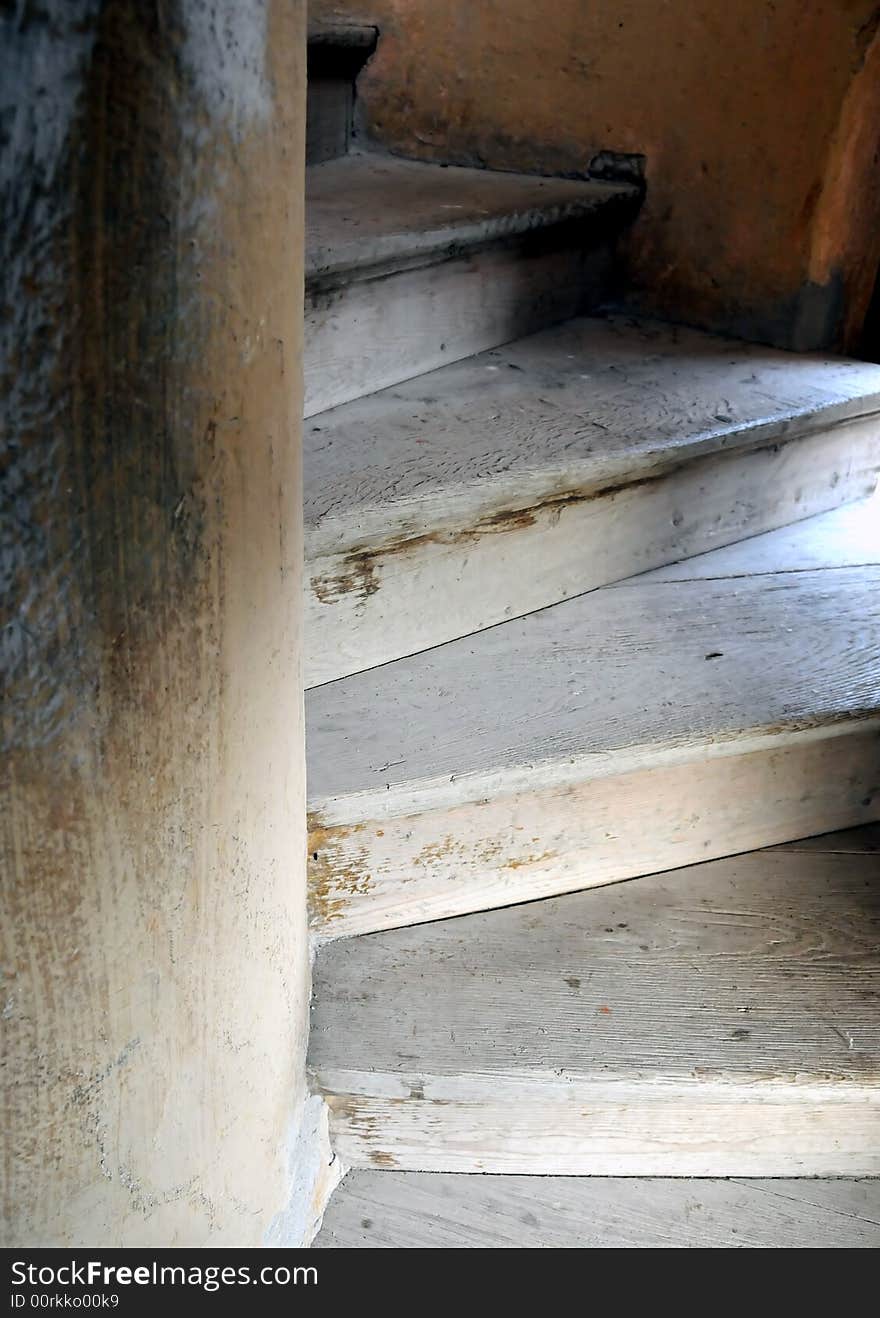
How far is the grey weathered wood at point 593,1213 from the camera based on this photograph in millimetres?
1155

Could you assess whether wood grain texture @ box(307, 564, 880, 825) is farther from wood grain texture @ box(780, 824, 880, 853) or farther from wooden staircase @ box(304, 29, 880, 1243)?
wood grain texture @ box(780, 824, 880, 853)

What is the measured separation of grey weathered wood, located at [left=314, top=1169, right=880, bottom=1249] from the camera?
116 centimetres

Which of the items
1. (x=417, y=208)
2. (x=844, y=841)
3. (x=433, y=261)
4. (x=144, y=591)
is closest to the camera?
(x=144, y=591)

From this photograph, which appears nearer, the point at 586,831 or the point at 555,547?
the point at 586,831

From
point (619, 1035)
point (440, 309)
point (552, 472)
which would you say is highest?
point (440, 309)

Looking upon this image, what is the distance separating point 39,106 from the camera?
0.53 meters

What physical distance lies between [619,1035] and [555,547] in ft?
1.84

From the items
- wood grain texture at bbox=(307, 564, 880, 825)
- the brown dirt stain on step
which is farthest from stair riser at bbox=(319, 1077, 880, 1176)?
wood grain texture at bbox=(307, 564, 880, 825)

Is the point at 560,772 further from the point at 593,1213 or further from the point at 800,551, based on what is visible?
the point at 800,551

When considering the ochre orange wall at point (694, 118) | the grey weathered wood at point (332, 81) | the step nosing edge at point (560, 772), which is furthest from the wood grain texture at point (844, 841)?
the grey weathered wood at point (332, 81)

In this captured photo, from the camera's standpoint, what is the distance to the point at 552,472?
4.20ft

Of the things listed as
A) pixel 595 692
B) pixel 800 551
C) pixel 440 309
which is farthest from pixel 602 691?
pixel 440 309
